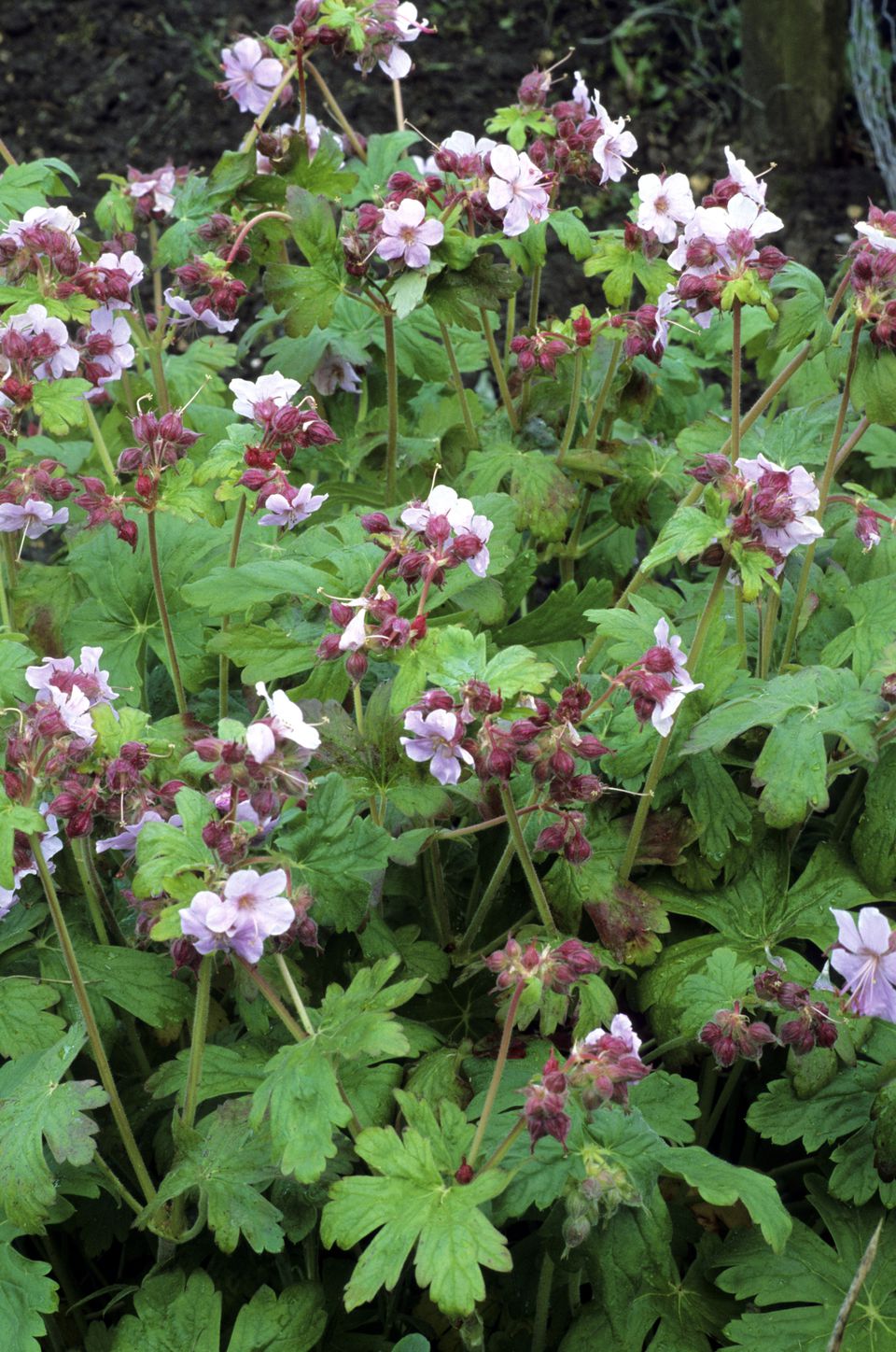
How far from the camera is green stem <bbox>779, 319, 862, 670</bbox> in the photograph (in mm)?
2061

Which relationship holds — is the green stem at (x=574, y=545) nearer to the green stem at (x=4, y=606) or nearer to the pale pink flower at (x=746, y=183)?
the pale pink flower at (x=746, y=183)

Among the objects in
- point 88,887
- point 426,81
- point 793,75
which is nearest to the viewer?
point 88,887

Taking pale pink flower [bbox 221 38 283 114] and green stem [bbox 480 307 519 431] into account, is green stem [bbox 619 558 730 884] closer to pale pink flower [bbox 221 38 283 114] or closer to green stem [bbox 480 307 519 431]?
green stem [bbox 480 307 519 431]

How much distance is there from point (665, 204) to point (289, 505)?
2.73ft

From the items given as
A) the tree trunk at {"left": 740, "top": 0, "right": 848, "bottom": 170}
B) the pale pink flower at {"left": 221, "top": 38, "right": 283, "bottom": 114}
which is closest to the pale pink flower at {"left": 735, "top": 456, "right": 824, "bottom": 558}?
the pale pink flower at {"left": 221, "top": 38, "right": 283, "bottom": 114}

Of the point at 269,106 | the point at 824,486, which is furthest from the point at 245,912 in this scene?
the point at 269,106

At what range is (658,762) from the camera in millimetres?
2000

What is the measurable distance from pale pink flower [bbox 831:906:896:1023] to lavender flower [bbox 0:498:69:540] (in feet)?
4.38

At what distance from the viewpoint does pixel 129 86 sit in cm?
556

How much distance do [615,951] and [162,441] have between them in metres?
1.00

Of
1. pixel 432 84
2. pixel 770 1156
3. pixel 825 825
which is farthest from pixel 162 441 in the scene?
pixel 432 84

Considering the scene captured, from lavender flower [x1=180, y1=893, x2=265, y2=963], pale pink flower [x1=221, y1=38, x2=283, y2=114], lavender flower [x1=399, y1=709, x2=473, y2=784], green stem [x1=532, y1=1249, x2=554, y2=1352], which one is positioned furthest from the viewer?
pale pink flower [x1=221, y1=38, x2=283, y2=114]

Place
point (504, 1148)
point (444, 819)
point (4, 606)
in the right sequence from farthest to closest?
point (4, 606) < point (444, 819) < point (504, 1148)

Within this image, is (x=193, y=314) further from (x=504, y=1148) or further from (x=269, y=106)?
(x=504, y=1148)
